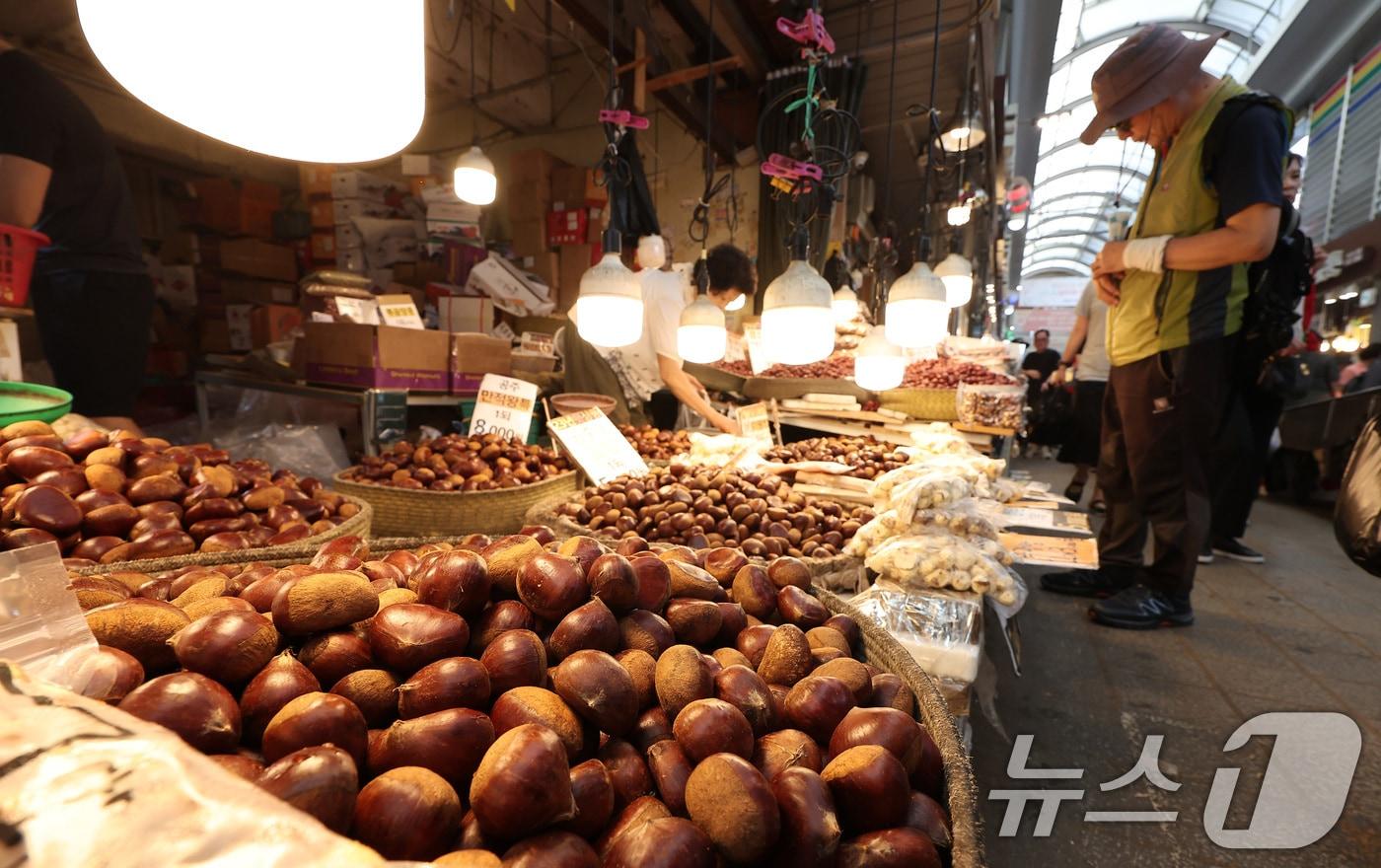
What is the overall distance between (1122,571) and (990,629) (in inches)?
64.4

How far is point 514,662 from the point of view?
0.72 m

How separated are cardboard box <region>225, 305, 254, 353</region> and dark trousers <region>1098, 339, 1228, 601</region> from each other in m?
6.94

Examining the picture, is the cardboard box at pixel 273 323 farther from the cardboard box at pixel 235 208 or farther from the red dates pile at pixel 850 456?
the red dates pile at pixel 850 456

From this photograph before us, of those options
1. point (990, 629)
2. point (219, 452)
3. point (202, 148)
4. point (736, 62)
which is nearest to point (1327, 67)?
point (736, 62)

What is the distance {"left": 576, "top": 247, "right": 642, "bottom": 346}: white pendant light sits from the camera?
2.04 meters

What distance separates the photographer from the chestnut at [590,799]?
0.60 metres

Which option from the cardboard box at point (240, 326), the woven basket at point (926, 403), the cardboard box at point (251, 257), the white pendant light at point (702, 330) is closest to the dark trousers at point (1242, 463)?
the woven basket at point (926, 403)

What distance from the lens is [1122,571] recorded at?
2982mm

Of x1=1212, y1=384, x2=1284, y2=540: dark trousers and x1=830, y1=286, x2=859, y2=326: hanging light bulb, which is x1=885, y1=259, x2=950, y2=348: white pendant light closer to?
x1=830, y1=286, x2=859, y2=326: hanging light bulb

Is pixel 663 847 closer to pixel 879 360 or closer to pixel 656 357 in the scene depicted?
pixel 879 360

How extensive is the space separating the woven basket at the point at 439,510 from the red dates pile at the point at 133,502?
0.29 metres

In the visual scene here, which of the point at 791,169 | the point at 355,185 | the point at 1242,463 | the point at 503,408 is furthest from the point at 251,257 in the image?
the point at 1242,463

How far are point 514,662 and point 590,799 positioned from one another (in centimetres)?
18

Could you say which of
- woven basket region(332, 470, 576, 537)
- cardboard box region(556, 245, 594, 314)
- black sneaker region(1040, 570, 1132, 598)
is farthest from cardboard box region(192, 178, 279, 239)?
black sneaker region(1040, 570, 1132, 598)
